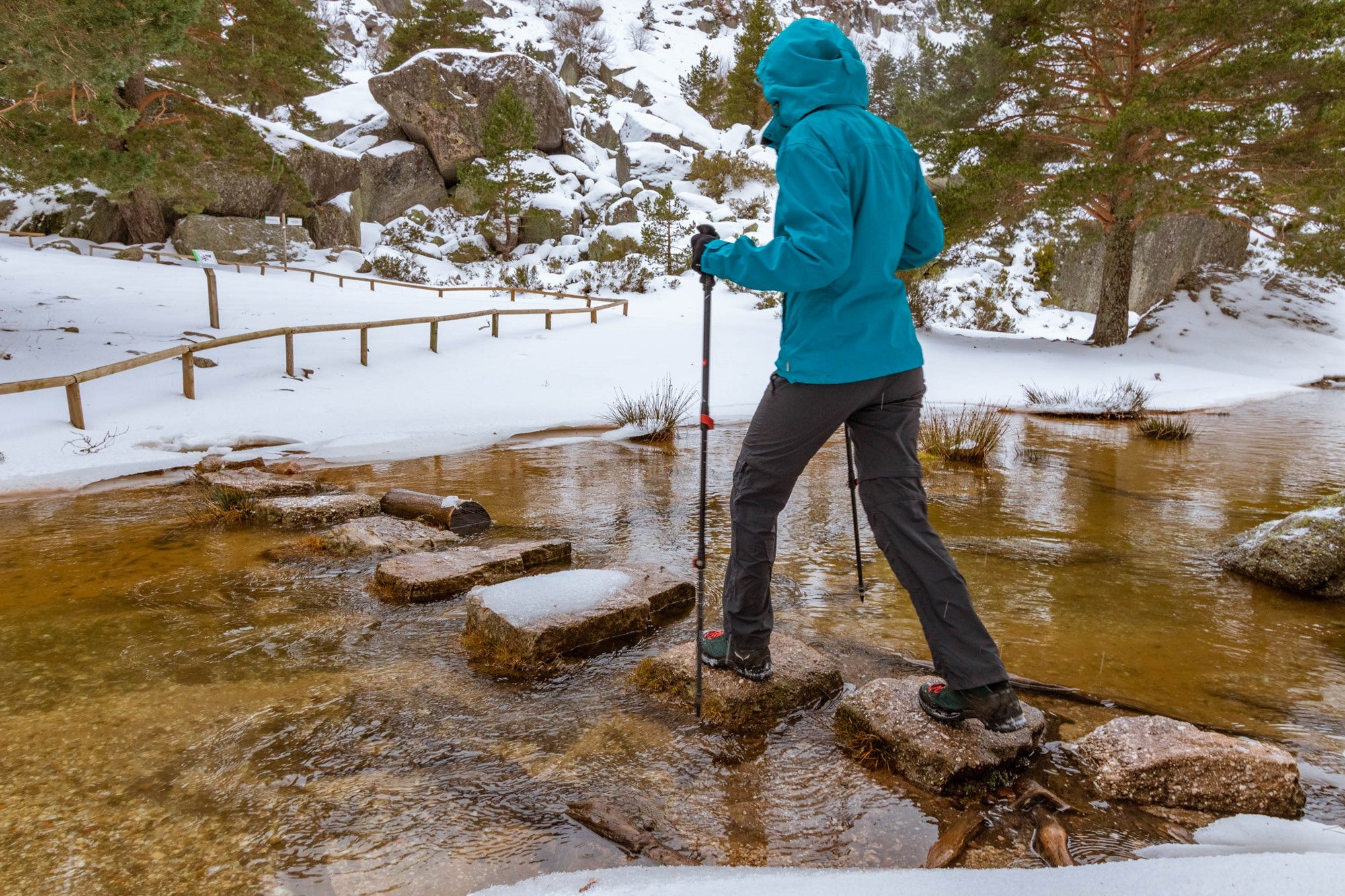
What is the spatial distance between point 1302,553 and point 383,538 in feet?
15.5

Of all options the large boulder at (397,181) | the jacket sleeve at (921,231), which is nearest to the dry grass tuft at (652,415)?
the jacket sleeve at (921,231)

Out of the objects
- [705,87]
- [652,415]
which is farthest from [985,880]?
[705,87]

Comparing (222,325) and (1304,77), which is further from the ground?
(1304,77)

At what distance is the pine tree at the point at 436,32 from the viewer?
124 feet

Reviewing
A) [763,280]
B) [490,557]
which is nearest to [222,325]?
[490,557]

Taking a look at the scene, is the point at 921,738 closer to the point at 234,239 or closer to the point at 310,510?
the point at 310,510

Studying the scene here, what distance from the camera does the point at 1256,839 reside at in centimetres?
183

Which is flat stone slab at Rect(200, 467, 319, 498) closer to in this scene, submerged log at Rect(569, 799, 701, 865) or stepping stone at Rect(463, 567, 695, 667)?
stepping stone at Rect(463, 567, 695, 667)

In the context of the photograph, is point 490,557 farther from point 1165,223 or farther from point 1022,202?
point 1165,223

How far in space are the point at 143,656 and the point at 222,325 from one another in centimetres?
1370

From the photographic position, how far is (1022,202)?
14.2 m

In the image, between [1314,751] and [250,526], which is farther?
[250,526]

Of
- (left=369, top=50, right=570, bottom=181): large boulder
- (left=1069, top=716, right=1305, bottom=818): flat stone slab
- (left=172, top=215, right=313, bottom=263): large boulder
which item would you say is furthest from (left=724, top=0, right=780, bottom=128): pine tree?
(left=1069, top=716, right=1305, bottom=818): flat stone slab

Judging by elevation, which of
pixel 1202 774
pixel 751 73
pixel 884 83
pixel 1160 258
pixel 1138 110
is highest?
pixel 751 73
